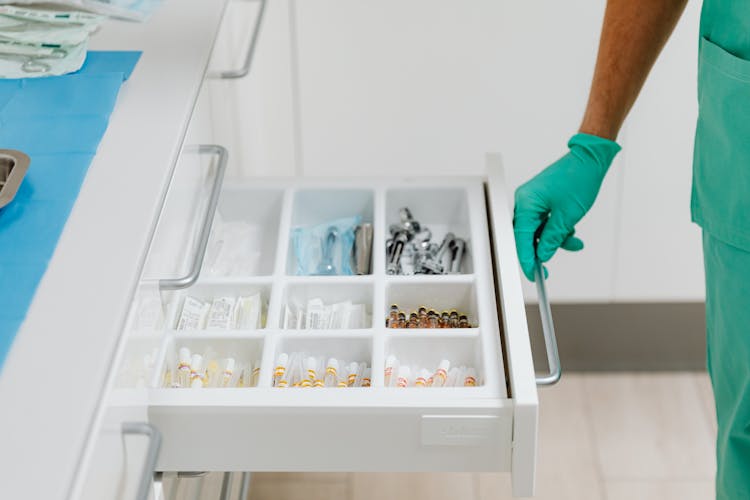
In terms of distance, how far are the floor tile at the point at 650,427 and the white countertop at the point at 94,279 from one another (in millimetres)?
1266

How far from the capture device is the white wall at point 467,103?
200cm

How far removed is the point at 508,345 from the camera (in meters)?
1.06

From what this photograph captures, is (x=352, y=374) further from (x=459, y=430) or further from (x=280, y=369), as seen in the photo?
(x=459, y=430)

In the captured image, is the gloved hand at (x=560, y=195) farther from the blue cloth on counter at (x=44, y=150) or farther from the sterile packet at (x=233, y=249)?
the blue cloth on counter at (x=44, y=150)

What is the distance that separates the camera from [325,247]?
4.50ft

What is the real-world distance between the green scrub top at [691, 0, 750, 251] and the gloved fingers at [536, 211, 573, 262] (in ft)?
0.80

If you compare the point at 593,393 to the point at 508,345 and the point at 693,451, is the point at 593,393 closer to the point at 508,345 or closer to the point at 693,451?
the point at 693,451

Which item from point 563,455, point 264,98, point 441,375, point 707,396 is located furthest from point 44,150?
point 707,396

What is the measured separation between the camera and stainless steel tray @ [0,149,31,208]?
3.15 ft

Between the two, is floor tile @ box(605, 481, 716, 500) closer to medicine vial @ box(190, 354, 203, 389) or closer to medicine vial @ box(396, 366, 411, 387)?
medicine vial @ box(396, 366, 411, 387)

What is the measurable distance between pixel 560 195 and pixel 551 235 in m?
0.06

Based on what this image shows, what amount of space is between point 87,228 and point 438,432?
407mm

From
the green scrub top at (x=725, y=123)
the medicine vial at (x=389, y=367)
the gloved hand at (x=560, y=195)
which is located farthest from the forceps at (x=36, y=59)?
the green scrub top at (x=725, y=123)

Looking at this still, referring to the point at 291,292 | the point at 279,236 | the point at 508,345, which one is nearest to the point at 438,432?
the point at 508,345
